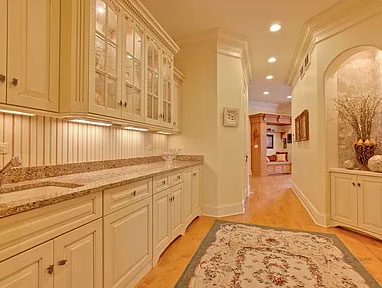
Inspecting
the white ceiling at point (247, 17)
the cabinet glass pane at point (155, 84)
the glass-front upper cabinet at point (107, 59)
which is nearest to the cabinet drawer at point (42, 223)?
the glass-front upper cabinet at point (107, 59)

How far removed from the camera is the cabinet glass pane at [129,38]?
2311mm

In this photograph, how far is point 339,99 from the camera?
11.5 feet

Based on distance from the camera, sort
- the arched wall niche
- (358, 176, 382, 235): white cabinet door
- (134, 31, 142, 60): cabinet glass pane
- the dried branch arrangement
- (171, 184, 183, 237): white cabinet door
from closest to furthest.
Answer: (134, 31, 142, 60): cabinet glass pane, (171, 184, 183, 237): white cabinet door, (358, 176, 382, 235): white cabinet door, the dried branch arrangement, the arched wall niche

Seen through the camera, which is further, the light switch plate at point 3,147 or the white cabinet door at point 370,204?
the white cabinet door at point 370,204

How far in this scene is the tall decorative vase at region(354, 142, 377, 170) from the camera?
3100 millimetres

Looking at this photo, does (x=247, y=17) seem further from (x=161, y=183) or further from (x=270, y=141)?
(x=270, y=141)

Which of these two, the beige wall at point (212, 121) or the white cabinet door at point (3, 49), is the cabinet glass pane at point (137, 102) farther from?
the beige wall at point (212, 121)

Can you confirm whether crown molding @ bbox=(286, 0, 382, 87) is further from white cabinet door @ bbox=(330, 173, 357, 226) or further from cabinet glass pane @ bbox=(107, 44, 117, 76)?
cabinet glass pane @ bbox=(107, 44, 117, 76)

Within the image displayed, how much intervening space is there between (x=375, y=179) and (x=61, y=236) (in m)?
3.41

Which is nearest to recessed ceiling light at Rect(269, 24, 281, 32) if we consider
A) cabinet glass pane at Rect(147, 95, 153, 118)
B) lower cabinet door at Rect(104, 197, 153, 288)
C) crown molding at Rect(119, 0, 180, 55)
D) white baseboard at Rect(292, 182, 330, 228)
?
crown molding at Rect(119, 0, 180, 55)

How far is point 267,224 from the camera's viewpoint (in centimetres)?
347

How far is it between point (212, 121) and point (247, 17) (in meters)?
1.68

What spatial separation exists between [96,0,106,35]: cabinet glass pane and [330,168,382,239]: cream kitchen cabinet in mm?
3451

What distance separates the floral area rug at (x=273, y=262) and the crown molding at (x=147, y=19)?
8.70ft
